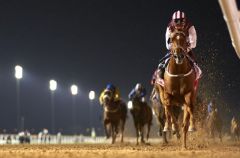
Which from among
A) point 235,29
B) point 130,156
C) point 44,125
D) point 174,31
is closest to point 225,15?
point 235,29

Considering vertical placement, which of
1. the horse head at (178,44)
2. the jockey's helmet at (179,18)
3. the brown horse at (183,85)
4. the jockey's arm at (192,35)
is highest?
the jockey's helmet at (179,18)

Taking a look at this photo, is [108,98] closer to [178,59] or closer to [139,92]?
[139,92]

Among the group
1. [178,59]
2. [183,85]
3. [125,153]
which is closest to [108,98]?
[183,85]

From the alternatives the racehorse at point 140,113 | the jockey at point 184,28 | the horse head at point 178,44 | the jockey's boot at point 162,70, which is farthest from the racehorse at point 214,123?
the horse head at point 178,44

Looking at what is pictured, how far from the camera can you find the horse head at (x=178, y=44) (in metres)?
17.8

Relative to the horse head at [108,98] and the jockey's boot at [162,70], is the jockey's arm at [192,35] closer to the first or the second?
the jockey's boot at [162,70]

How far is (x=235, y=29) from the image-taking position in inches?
572

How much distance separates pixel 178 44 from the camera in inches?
701

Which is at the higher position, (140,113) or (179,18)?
(179,18)

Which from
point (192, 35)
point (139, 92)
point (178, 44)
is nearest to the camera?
point (178, 44)

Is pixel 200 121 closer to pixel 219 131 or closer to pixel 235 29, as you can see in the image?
pixel 219 131

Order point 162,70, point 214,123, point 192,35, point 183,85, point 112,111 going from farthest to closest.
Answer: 1. point 214,123
2. point 112,111
3. point 162,70
4. point 183,85
5. point 192,35

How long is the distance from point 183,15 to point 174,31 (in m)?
1.16

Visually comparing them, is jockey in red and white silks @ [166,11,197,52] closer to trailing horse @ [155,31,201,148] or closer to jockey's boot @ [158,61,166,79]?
trailing horse @ [155,31,201,148]
